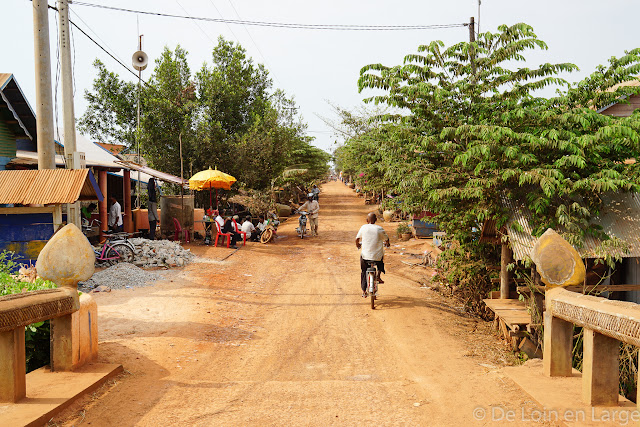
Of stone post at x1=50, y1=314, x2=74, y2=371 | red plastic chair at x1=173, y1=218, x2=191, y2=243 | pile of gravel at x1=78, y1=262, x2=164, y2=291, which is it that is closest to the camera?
stone post at x1=50, y1=314, x2=74, y2=371

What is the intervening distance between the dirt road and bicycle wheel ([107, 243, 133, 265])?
145cm

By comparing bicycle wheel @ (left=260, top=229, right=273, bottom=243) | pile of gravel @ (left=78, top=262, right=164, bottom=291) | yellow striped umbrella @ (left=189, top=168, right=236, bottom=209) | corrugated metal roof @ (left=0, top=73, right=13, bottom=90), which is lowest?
pile of gravel @ (left=78, top=262, right=164, bottom=291)

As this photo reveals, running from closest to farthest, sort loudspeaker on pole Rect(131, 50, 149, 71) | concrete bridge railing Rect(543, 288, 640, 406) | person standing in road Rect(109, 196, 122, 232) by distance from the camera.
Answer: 1. concrete bridge railing Rect(543, 288, 640, 406)
2. person standing in road Rect(109, 196, 122, 232)
3. loudspeaker on pole Rect(131, 50, 149, 71)

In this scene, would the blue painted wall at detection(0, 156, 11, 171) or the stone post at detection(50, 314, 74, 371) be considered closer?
the stone post at detection(50, 314, 74, 371)

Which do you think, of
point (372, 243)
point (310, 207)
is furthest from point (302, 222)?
point (372, 243)

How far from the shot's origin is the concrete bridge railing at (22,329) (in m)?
3.87

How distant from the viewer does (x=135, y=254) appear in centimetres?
1311

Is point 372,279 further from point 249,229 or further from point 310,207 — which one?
point 310,207

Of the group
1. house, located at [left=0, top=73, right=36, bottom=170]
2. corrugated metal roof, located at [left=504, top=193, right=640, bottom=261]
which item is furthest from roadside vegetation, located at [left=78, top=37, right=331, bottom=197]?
corrugated metal roof, located at [left=504, top=193, right=640, bottom=261]

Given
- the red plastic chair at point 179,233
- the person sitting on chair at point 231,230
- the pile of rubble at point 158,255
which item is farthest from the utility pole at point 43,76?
the red plastic chair at point 179,233

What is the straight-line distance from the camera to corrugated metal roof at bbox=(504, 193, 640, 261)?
24.2 feet

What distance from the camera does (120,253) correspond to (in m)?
12.8

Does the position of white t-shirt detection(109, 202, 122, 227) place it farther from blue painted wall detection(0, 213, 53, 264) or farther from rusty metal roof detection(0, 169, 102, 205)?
rusty metal roof detection(0, 169, 102, 205)

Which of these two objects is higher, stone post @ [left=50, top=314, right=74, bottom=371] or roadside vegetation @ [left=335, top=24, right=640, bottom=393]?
roadside vegetation @ [left=335, top=24, right=640, bottom=393]
